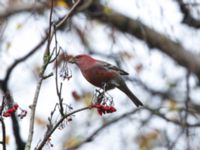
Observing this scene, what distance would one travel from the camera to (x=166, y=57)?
7.70m

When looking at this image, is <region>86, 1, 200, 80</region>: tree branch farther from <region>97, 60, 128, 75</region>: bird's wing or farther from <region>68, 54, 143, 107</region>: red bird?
<region>68, 54, 143, 107</region>: red bird

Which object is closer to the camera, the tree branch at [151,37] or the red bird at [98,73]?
the red bird at [98,73]

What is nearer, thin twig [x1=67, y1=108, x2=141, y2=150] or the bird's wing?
the bird's wing

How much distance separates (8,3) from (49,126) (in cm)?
518

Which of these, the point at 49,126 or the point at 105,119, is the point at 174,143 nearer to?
the point at 105,119

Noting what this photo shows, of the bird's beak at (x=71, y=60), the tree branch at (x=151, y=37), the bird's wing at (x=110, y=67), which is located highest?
the bird's beak at (x=71, y=60)

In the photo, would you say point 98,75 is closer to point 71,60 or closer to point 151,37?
point 71,60

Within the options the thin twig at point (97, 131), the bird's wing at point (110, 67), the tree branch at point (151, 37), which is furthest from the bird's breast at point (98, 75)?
the tree branch at point (151, 37)

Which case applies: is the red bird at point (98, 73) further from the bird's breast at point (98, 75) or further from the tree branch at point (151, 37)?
the tree branch at point (151, 37)

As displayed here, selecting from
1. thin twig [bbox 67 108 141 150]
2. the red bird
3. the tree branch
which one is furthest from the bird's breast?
the tree branch

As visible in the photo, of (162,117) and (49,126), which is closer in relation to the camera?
(49,126)

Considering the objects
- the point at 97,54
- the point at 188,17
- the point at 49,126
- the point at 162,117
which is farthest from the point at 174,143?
the point at 49,126

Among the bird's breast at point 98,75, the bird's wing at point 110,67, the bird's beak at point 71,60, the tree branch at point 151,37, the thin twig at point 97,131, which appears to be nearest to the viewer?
the bird's beak at point 71,60

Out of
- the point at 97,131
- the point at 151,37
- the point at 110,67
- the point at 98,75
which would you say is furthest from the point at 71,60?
the point at 151,37
